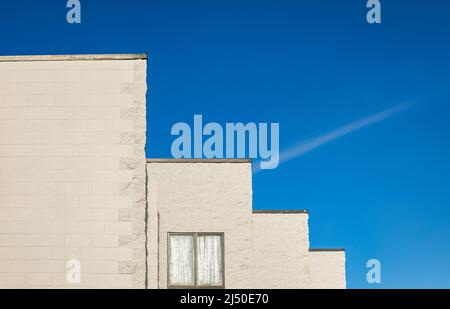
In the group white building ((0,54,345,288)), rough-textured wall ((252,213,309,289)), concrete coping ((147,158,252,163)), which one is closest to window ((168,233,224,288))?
concrete coping ((147,158,252,163))

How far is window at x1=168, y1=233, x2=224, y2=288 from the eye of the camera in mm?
19778

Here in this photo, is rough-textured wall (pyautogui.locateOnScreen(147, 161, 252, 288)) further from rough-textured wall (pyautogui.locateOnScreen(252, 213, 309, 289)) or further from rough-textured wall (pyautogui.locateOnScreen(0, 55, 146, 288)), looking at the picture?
rough-textured wall (pyautogui.locateOnScreen(0, 55, 146, 288))

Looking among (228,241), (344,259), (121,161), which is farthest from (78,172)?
(344,259)

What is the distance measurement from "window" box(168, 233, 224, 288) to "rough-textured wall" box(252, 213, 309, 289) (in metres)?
3.45

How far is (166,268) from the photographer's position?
64.8 feet

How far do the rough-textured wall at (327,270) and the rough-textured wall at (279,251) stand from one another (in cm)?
511

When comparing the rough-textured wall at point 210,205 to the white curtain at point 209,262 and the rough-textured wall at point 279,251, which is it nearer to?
the white curtain at point 209,262

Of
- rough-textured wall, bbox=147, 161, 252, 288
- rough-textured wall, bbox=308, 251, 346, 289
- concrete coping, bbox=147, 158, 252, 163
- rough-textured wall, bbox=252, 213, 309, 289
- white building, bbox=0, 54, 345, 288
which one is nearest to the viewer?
white building, bbox=0, 54, 345, 288

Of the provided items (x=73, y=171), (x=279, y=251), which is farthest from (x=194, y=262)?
(x=73, y=171)

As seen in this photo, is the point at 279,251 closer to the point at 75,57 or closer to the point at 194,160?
the point at 194,160

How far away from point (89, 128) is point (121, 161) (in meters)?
1.11

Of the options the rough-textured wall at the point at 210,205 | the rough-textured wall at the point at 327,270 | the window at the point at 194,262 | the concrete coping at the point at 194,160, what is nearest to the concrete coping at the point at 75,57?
the rough-textured wall at the point at 210,205

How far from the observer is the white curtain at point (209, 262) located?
19797 millimetres
